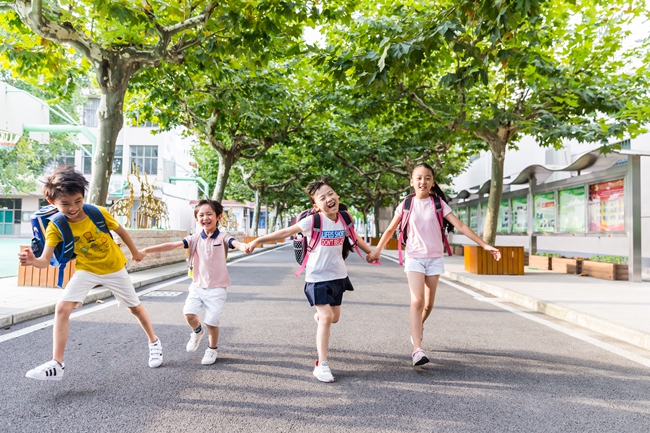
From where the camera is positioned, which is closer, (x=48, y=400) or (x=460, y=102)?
(x=48, y=400)

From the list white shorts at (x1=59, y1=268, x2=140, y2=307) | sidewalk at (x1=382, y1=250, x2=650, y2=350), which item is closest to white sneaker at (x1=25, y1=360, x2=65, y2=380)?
white shorts at (x1=59, y1=268, x2=140, y2=307)

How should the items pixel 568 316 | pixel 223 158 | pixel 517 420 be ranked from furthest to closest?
1. pixel 223 158
2. pixel 568 316
3. pixel 517 420

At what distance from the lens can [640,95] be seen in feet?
38.2

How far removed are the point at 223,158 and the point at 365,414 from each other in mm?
16944

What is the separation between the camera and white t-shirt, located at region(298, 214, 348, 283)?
4.02 metres

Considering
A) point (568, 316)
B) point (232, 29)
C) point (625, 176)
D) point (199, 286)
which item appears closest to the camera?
point (199, 286)

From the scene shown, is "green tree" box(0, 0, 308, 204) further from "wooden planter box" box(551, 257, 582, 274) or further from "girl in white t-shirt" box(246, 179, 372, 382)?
"wooden planter box" box(551, 257, 582, 274)

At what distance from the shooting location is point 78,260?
3.95m

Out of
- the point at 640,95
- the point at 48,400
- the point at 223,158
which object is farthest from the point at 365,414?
the point at 223,158

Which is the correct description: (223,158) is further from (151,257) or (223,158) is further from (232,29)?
(232,29)

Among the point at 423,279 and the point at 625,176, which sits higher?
the point at 625,176

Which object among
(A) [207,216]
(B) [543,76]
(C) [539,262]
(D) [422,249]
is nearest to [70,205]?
(A) [207,216]

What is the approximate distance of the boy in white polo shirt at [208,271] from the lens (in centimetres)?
429

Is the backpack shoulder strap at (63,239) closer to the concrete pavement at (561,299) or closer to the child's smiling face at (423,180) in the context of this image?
the concrete pavement at (561,299)
